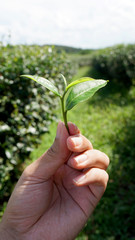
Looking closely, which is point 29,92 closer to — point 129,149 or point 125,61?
point 129,149

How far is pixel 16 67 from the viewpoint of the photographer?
2.82 m

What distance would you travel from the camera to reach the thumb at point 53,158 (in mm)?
1194

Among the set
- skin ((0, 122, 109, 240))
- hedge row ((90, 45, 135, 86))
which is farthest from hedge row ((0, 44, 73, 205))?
hedge row ((90, 45, 135, 86))

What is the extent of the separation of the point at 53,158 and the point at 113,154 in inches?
90.1

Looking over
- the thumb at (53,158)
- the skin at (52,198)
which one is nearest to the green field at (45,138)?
the skin at (52,198)

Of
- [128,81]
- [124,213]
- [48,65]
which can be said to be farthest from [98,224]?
[128,81]

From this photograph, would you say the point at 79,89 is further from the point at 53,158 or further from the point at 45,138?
the point at 45,138

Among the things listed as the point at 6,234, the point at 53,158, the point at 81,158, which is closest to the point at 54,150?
the point at 53,158

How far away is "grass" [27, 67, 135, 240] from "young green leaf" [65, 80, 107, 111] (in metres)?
1.42

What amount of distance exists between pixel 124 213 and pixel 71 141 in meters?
1.88

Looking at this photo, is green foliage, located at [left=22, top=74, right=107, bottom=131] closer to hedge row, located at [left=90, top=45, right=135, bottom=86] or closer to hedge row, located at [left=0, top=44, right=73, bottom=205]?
hedge row, located at [left=0, top=44, right=73, bottom=205]

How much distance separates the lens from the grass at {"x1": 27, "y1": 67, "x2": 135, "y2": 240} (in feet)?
7.72

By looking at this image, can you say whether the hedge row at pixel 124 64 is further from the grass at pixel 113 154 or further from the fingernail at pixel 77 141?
the fingernail at pixel 77 141

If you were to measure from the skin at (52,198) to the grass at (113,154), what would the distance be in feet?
2.98
